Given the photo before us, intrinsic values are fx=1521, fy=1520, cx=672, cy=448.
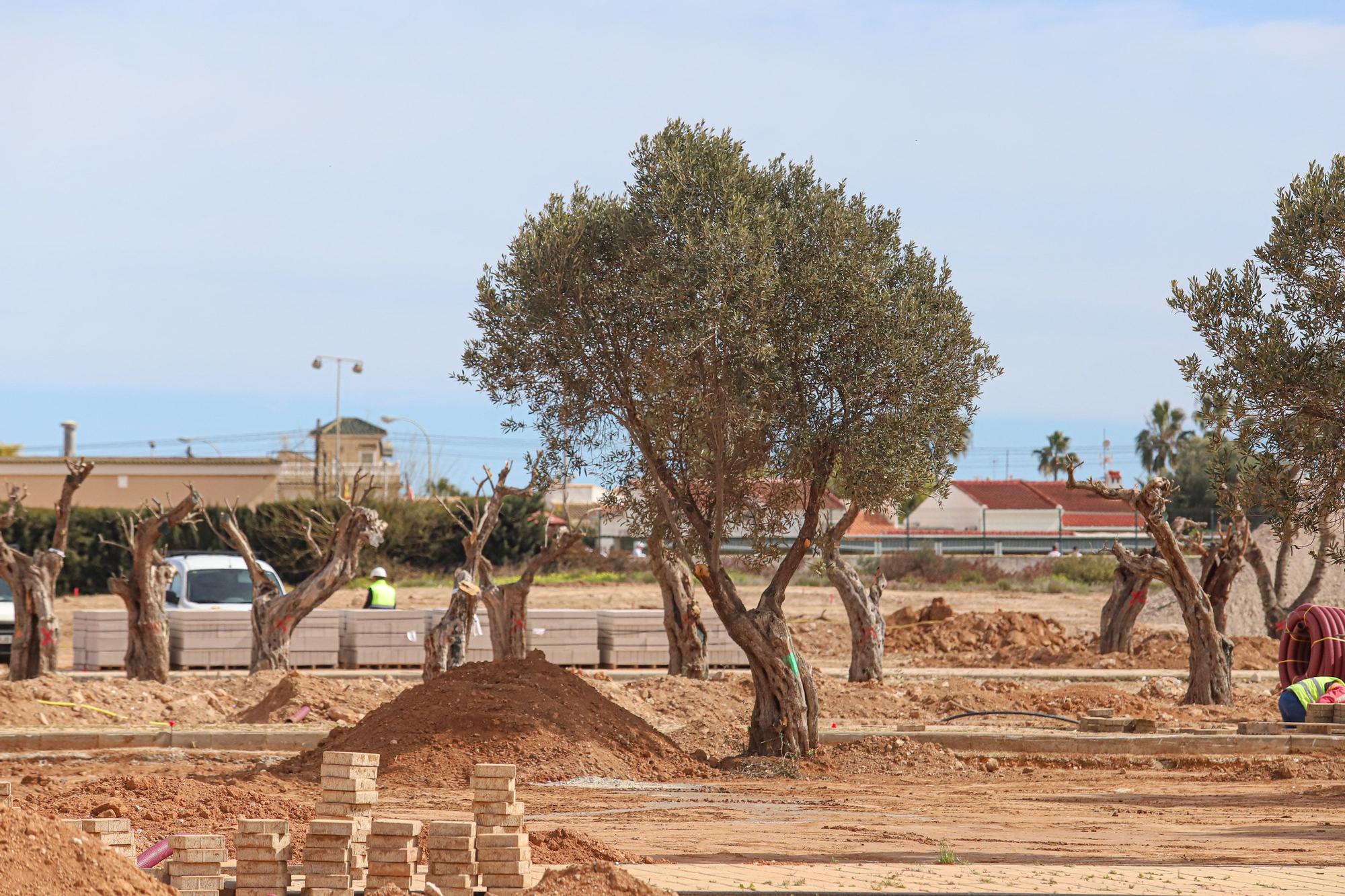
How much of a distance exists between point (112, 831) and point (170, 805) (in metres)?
2.26

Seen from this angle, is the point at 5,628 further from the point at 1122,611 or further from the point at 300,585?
the point at 1122,611

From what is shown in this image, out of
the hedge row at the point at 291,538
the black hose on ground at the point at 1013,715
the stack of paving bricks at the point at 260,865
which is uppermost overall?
the hedge row at the point at 291,538

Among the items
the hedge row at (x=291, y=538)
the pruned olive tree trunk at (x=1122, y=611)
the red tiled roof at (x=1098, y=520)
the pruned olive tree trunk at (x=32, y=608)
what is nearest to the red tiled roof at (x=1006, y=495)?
the red tiled roof at (x=1098, y=520)

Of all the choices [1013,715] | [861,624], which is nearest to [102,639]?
[861,624]

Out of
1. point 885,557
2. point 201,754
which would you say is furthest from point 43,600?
point 885,557

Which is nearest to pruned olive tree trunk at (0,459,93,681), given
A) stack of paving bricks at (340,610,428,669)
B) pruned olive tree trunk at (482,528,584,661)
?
pruned olive tree trunk at (482,528,584,661)

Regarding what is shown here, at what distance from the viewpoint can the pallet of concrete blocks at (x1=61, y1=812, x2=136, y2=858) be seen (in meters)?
8.22

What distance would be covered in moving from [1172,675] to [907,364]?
Answer: 14591 mm

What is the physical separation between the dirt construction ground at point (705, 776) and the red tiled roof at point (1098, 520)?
5304 cm

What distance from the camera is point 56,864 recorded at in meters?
7.31

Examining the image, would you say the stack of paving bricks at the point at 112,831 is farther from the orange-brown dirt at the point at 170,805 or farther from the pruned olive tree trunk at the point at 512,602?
the pruned olive tree trunk at the point at 512,602

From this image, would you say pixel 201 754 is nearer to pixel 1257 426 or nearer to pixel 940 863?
pixel 940 863

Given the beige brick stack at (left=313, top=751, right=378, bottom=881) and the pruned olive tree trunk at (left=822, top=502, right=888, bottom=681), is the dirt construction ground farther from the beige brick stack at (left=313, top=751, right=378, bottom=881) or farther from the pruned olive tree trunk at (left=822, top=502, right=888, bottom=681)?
the beige brick stack at (left=313, top=751, right=378, bottom=881)

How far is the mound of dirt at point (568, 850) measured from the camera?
8.77 metres
